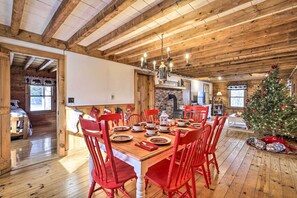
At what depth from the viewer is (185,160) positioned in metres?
1.38

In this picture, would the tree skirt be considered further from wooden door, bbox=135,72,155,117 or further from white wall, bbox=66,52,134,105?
white wall, bbox=66,52,134,105

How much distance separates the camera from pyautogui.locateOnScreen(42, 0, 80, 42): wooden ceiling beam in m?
1.68

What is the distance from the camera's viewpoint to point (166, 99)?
20.3 feet

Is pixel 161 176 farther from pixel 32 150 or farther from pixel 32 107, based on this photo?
pixel 32 107

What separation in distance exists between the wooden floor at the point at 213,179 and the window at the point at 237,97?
7259 mm

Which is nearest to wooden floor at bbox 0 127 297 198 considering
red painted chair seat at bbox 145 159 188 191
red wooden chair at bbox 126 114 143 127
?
red painted chair seat at bbox 145 159 188 191

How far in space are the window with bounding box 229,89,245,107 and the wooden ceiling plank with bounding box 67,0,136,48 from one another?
32.6 feet

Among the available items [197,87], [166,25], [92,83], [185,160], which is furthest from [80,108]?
[197,87]

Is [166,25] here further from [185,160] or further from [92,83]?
[92,83]

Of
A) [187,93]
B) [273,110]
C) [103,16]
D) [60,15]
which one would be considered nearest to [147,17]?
[103,16]

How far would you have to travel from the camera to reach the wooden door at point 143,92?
4.78 metres

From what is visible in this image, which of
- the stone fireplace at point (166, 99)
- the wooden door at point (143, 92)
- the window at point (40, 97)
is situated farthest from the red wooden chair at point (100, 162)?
the window at point (40, 97)

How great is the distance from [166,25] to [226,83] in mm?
9230

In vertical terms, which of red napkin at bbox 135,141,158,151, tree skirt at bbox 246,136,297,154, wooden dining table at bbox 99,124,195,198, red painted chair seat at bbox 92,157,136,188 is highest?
red napkin at bbox 135,141,158,151
